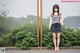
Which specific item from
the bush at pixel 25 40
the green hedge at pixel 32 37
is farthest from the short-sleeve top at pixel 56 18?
the bush at pixel 25 40

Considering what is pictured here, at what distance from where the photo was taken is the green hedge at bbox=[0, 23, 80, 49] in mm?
13141

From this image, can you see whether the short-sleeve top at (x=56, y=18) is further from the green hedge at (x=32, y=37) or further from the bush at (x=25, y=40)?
the bush at (x=25, y=40)

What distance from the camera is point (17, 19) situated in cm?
1357

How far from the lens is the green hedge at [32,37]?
1314 centimetres

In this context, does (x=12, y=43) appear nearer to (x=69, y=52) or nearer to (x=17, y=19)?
(x=17, y=19)

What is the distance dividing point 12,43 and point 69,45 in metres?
2.33

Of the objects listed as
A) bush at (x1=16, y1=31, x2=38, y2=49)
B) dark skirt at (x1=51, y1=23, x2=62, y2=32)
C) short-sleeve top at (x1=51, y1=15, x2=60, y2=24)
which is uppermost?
short-sleeve top at (x1=51, y1=15, x2=60, y2=24)

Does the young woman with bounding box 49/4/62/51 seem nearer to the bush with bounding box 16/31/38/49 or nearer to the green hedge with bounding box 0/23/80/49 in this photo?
the green hedge with bounding box 0/23/80/49

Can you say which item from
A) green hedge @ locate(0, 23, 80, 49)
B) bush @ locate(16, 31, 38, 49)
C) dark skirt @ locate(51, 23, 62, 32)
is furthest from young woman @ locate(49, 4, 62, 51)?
bush @ locate(16, 31, 38, 49)

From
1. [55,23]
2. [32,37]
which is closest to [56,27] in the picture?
[55,23]

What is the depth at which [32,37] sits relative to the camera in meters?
13.3

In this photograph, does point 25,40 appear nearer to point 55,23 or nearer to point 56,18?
point 55,23

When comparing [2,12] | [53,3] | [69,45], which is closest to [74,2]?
[53,3]

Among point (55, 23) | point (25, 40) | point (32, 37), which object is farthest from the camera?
point (32, 37)
